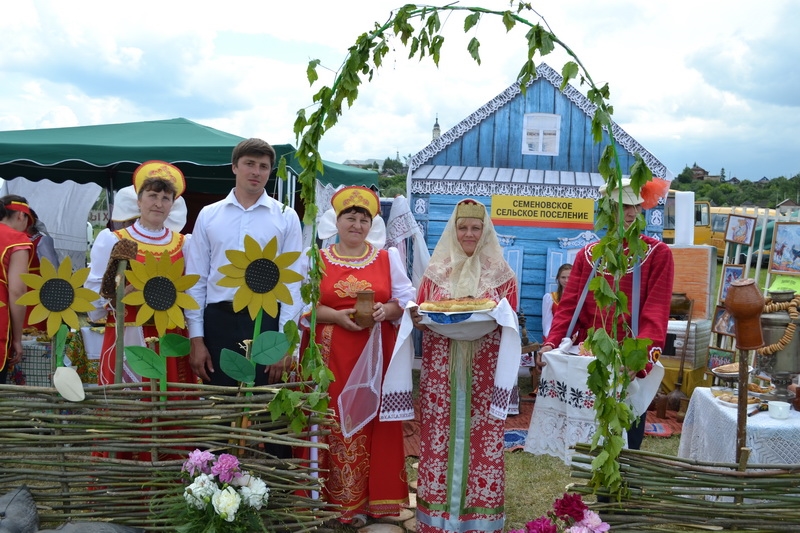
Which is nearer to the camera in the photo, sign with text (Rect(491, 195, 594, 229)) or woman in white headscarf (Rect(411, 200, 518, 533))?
woman in white headscarf (Rect(411, 200, 518, 533))

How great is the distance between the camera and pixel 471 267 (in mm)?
3410

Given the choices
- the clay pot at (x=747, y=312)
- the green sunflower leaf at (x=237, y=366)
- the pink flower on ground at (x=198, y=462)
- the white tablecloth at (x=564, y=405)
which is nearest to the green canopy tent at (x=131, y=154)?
the white tablecloth at (x=564, y=405)

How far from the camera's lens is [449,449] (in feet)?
11.1

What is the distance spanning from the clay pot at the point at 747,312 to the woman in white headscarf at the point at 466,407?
1156mm

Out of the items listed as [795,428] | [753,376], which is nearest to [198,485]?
[795,428]

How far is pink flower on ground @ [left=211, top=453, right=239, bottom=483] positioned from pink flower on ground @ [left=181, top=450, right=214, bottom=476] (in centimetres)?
4

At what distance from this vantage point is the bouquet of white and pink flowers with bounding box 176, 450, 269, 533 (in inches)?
85.3

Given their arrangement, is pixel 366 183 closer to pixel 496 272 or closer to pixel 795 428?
pixel 496 272

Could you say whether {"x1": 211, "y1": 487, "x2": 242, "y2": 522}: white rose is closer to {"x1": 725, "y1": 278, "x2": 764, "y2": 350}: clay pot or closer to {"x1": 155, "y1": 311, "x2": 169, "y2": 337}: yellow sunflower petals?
{"x1": 155, "y1": 311, "x2": 169, "y2": 337}: yellow sunflower petals

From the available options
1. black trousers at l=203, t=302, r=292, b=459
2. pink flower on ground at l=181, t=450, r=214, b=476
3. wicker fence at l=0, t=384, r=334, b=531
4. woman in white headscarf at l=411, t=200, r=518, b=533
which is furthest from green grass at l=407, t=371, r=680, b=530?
pink flower on ground at l=181, t=450, r=214, b=476

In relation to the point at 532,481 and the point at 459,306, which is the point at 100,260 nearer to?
the point at 459,306

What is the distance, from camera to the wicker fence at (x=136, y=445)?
Answer: 232 centimetres

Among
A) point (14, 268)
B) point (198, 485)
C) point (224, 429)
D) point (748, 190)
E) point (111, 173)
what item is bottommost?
point (198, 485)

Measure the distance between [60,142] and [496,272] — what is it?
4794mm
